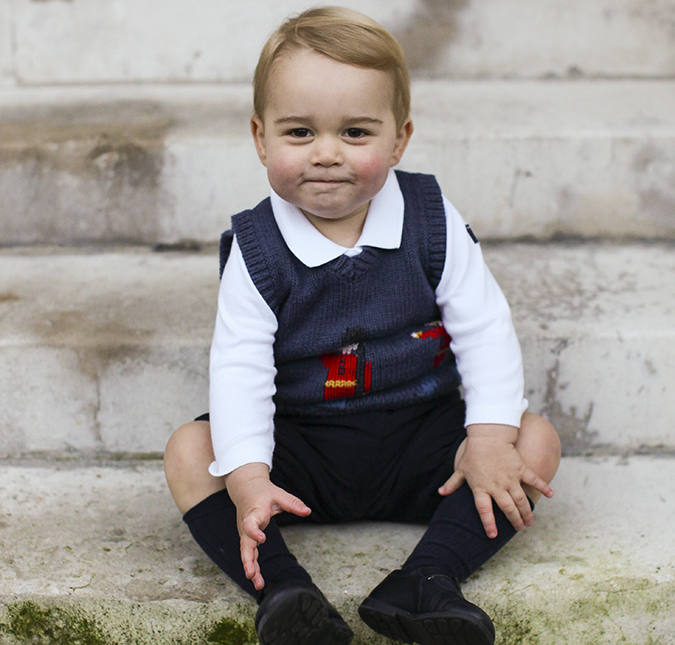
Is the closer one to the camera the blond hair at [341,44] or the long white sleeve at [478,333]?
the blond hair at [341,44]

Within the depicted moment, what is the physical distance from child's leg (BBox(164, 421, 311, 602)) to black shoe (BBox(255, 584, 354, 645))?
0.07 m

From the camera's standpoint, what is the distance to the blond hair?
1059mm

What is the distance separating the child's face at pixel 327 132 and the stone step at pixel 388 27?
107cm

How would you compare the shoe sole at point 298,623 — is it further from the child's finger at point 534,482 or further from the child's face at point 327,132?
the child's face at point 327,132

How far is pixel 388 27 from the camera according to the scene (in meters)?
2.07

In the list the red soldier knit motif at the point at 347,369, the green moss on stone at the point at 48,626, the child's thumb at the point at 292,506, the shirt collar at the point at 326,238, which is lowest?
the green moss on stone at the point at 48,626

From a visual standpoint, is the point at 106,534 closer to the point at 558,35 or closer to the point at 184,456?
the point at 184,456

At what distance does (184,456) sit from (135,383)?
0.33 m

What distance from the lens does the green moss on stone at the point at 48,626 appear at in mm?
1112

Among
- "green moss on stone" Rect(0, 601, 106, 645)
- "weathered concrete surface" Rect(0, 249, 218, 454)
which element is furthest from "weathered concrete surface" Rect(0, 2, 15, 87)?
"green moss on stone" Rect(0, 601, 106, 645)

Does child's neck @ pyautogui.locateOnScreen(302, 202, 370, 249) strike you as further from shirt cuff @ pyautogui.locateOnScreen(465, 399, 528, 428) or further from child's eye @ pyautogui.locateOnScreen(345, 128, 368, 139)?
shirt cuff @ pyautogui.locateOnScreen(465, 399, 528, 428)

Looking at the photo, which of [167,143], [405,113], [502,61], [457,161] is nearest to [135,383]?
[167,143]

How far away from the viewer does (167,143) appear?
174cm

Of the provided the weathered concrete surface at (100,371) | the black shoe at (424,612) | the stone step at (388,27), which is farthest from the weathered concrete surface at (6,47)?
the black shoe at (424,612)
